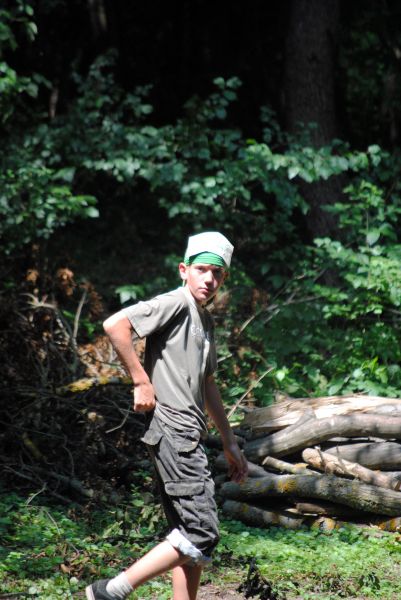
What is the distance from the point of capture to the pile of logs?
19.2ft

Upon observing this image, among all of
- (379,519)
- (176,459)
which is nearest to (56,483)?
(379,519)

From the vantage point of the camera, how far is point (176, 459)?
385cm

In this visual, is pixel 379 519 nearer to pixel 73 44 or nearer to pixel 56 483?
pixel 56 483

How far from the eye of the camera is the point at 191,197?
9695 millimetres

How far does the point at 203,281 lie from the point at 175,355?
1.28ft

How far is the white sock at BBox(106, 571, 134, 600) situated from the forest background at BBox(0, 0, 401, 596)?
2542 mm

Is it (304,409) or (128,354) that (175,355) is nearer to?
(128,354)

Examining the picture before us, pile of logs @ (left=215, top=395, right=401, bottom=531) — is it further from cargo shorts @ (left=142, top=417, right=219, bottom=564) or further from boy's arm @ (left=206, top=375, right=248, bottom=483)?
cargo shorts @ (left=142, top=417, right=219, bottom=564)

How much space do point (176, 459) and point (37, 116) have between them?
6.93m

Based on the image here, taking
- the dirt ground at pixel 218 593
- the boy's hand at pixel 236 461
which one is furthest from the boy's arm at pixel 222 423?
the dirt ground at pixel 218 593

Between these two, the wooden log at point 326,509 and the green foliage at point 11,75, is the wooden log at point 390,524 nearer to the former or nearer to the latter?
the wooden log at point 326,509

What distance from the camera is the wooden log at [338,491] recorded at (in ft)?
19.0

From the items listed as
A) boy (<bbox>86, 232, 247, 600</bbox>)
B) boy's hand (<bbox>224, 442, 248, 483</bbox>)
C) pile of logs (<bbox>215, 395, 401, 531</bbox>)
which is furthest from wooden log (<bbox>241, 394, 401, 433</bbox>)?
boy (<bbox>86, 232, 247, 600</bbox>)

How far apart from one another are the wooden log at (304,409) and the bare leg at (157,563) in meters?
2.81
